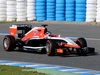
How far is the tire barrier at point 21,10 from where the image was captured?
26578mm

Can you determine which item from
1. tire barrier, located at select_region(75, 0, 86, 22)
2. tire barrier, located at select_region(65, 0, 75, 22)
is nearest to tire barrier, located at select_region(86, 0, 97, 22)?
tire barrier, located at select_region(75, 0, 86, 22)

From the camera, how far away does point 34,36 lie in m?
13.3

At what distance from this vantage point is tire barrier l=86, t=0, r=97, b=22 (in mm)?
24438

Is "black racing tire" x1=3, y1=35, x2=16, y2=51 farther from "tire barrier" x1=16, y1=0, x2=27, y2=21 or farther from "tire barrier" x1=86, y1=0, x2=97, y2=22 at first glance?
"tire barrier" x1=16, y1=0, x2=27, y2=21

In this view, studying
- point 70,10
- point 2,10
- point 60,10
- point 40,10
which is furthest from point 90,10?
point 2,10

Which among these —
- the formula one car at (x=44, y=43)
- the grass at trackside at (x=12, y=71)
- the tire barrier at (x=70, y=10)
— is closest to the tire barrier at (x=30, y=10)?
the tire barrier at (x=70, y=10)

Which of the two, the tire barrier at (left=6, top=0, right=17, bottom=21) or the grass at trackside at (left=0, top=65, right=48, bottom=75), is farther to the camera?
the tire barrier at (left=6, top=0, right=17, bottom=21)

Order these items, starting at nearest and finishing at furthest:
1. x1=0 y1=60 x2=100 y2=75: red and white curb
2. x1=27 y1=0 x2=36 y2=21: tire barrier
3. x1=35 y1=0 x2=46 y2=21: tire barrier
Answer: x1=0 y1=60 x2=100 y2=75: red and white curb
x1=35 y1=0 x2=46 y2=21: tire barrier
x1=27 y1=0 x2=36 y2=21: tire barrier

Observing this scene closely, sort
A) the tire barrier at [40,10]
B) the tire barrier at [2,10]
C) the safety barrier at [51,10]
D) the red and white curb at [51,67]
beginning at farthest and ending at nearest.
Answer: the tire barrier at [2,10]
the tire barrier at [40,10]
the safety barrier at [51,10]
the red and white curb at [51,67]

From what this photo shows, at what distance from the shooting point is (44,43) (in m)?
13.0

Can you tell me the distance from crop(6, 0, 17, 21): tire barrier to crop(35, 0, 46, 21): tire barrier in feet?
5.00

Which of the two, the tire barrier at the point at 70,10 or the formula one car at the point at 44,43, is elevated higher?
the tire barrier at the point at 70,10

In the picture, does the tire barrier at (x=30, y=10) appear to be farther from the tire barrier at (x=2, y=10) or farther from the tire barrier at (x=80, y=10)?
the tire barrier at (x=80, y=10)

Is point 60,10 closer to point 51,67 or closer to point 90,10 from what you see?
point 90,10
